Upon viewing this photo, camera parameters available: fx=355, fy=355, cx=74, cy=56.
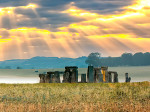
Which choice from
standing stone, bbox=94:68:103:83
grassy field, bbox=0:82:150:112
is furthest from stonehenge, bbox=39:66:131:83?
grassy field, bbox=0:82:150:112

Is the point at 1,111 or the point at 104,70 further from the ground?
the point at 104,70

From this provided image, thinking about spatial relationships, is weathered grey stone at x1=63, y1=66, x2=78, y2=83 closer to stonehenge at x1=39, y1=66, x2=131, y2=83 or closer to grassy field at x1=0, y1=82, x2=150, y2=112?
stonehenge at x1=39, y1=66, x2=131, y2=83

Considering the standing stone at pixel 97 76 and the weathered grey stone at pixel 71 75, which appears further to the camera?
the standing stone at pixel 97 76

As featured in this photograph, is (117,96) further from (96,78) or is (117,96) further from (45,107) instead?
(96,78)

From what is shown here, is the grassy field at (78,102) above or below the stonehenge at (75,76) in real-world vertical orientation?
below

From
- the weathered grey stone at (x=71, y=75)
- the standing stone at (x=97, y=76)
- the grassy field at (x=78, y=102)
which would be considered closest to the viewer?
the grassy field at (x=78, y=102)

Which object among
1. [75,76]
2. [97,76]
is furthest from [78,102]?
[97,76]

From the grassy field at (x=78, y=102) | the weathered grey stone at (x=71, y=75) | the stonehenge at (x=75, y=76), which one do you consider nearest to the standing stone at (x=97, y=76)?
the stonehenge at (x=75, y=76)

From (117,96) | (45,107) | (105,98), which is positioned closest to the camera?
(45,107)

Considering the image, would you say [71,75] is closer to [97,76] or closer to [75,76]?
[75,76]

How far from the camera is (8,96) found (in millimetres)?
27984

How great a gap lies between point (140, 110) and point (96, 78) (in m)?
27.3

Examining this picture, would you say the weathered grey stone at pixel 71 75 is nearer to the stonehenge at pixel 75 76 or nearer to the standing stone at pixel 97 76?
the stonehenge at pixel 75 76

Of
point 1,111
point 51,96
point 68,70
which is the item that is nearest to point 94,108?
point 1,111
